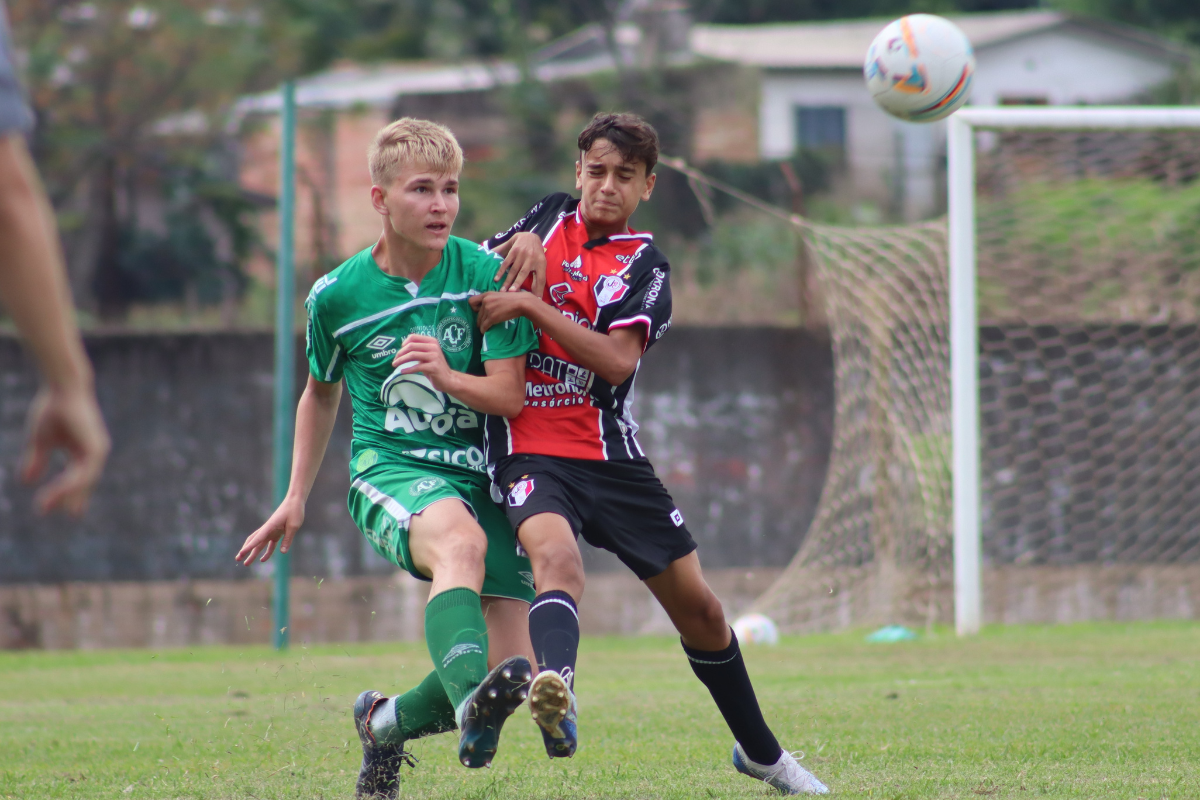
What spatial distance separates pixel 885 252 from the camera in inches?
396

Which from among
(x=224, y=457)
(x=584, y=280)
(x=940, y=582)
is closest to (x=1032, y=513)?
(x=940, y=582)

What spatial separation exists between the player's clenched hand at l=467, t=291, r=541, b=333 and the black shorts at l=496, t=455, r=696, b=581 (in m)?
0.39

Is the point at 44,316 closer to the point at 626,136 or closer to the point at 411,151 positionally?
the point at 411,151

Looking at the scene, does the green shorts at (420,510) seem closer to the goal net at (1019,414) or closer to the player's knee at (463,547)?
the player's knee at (463,547)

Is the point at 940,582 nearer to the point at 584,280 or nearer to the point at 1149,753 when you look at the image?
the point at 1149,753

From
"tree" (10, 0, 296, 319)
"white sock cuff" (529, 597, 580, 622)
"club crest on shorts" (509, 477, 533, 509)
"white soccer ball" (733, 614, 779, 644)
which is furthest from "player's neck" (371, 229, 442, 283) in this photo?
"tree" (10, 0, 296, 319)

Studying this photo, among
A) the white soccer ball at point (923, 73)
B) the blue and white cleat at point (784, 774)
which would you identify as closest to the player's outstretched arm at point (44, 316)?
the blue and white cleat at point (784, 774)

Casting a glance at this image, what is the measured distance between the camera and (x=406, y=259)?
13.3 feet

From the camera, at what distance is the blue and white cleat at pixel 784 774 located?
4.01 meters

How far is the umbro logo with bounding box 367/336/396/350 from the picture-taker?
397 cm

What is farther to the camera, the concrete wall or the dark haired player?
the concrete wall

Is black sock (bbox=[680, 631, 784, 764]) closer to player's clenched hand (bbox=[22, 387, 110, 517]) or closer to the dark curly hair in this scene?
the dark curly hair

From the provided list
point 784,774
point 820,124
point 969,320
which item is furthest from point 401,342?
point 820,124

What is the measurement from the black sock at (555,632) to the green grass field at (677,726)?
2.07ft
